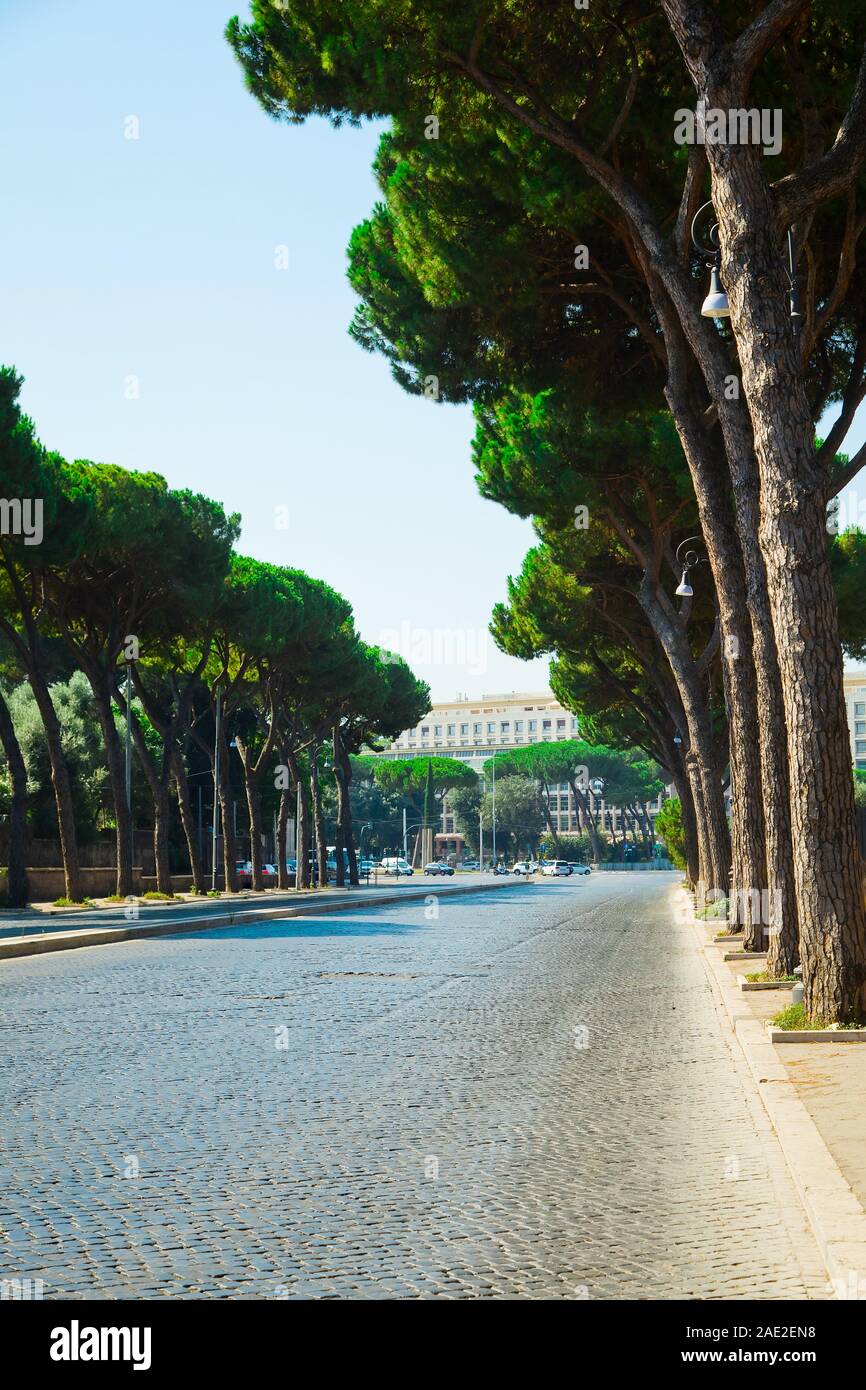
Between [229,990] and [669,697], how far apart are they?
23273 mm

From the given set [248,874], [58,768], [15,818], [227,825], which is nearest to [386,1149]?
[58,768]

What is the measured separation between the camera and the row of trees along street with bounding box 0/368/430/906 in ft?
109

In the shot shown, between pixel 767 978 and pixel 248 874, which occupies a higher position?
pixel 248 874

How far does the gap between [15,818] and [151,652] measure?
8918mm

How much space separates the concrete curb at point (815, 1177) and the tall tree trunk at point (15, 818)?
2576 cm

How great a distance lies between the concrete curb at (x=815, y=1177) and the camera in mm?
4473

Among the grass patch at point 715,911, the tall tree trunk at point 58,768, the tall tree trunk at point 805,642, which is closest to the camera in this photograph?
the tall tree trunk at point 805,642

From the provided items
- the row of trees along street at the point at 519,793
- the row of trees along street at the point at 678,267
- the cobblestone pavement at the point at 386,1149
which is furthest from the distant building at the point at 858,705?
the cobblestone pavement at the point at 386,1149

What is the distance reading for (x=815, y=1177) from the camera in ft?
18.7

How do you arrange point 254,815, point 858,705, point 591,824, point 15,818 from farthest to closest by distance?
point 858,705
point 591,824
point 254,815
point 15,818

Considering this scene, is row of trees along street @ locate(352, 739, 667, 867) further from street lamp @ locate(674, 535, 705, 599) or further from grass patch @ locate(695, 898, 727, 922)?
Result: grass patch @ locate(695, 898, 727, 922)
